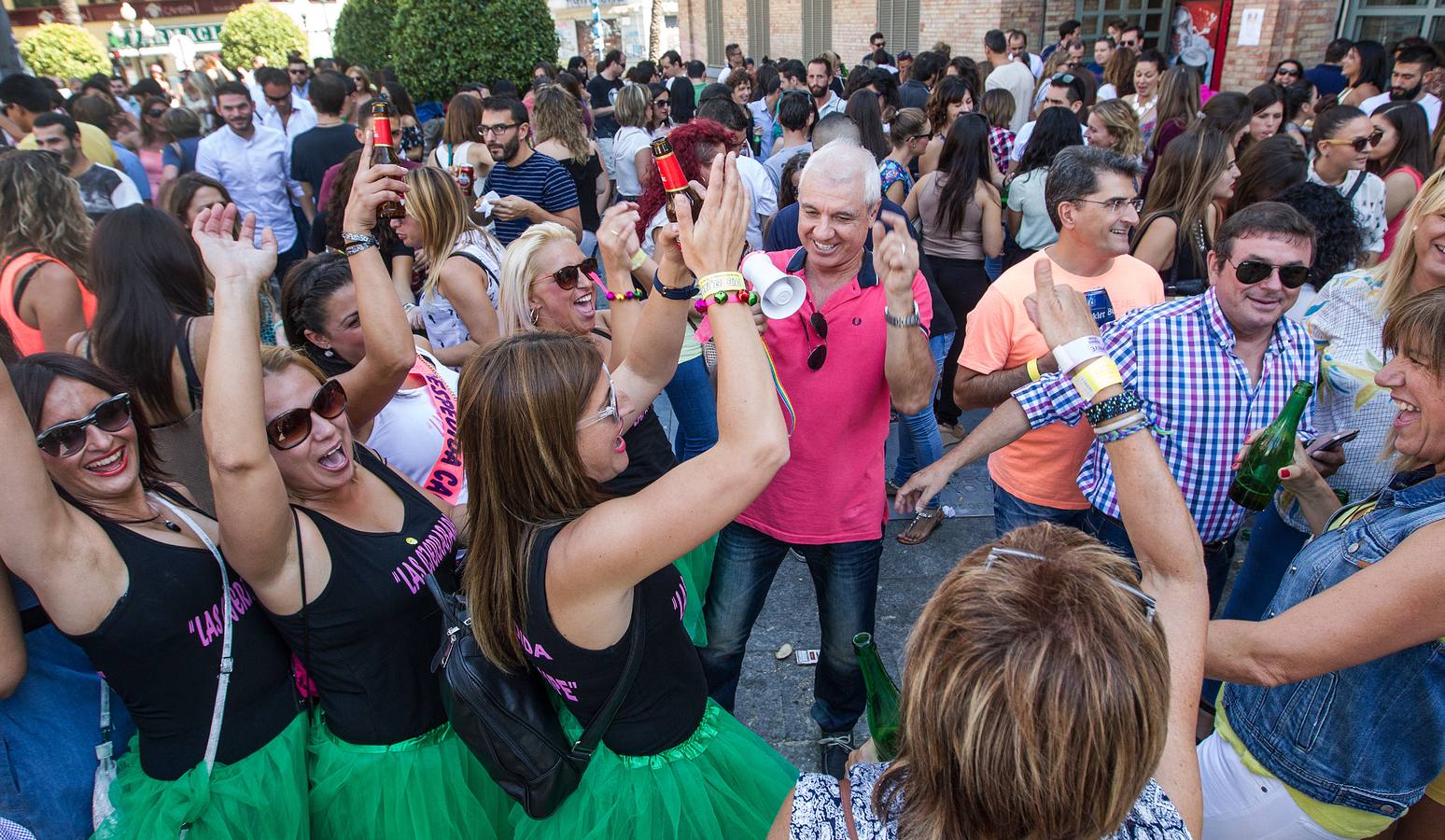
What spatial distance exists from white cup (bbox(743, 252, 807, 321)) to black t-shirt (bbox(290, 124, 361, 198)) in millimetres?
5968

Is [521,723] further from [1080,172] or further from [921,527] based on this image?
[921,527]

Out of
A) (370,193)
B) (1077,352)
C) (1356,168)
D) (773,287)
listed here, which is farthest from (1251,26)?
(370,193)

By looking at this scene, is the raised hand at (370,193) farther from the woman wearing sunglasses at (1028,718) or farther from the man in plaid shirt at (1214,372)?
the woman wearing sunglasses at (1028,718)

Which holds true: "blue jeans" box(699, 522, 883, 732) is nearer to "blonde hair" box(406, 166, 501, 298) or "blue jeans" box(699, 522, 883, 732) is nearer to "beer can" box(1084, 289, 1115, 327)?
"beer can" box(1084, 289, 1115, 327)

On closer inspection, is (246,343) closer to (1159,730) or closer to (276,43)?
(1159,730)

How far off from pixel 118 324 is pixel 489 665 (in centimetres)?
183

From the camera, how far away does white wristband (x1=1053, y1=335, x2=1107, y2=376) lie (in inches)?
64.4

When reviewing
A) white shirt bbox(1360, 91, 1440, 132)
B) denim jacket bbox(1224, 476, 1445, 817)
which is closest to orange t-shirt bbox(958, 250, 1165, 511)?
denim jacket bbox(1224, 476, 1445, 817)

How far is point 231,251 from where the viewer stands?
1.97 m

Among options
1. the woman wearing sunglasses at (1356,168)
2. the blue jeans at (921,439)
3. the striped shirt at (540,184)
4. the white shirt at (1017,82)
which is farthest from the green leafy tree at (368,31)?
the woman wearing sunglasses at (1356,168)

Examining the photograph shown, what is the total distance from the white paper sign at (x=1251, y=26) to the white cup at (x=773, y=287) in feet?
38.5

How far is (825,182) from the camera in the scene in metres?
2.68

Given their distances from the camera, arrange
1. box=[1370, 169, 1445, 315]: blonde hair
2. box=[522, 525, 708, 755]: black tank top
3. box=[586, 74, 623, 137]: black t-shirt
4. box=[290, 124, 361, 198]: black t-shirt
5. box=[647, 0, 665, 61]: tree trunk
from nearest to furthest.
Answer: box=[522, 525, 708, 755]: black tank top, box=[1370, 169, 1445, 315]: blonde hair, box=[290, 124, 361, 198]: black t-shirt, box=[586, 74, 623, 137]: black t-shirt, box=[647, 0, 665, 61]: tree trunk

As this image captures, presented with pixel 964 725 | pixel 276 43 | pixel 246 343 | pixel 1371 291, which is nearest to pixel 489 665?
pixel 246 343
